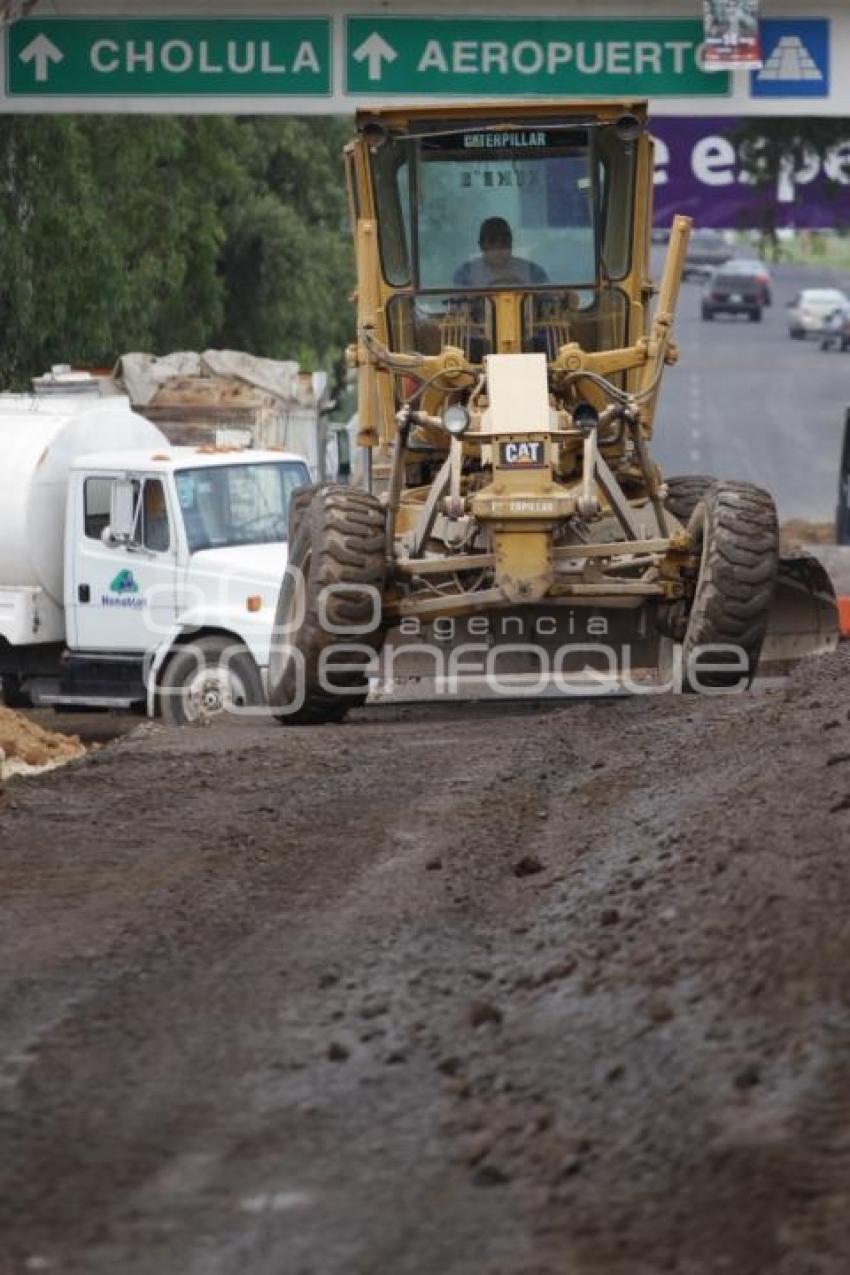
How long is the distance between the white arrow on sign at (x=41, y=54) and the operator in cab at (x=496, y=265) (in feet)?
31.6

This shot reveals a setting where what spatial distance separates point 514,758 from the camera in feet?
41.5

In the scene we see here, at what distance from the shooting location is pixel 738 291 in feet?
224

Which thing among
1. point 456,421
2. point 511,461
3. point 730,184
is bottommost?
point 511,461

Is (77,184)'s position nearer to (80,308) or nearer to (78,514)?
(80,308)

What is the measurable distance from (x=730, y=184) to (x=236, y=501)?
10961 mm

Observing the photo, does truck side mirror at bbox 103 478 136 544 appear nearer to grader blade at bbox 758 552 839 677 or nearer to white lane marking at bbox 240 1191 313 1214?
grader blade at bbox 758 552 839 677

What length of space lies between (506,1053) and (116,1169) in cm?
114

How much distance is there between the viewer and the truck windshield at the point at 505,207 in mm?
15203

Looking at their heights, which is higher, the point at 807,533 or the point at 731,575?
the point at 731,575

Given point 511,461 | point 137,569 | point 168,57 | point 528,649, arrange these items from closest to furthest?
point 511,461 < point 528,649 < point 137,569 < point 168,57

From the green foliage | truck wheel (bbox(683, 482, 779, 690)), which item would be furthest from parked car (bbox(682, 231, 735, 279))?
truck wheel (bbox(683, 482, 779, 690))

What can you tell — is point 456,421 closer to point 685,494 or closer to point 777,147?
point 685,494

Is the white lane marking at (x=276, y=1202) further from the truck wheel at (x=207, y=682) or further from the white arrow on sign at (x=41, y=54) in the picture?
the white arrow on sign at (x=41, y=54)

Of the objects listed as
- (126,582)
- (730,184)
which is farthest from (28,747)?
(730,184)
